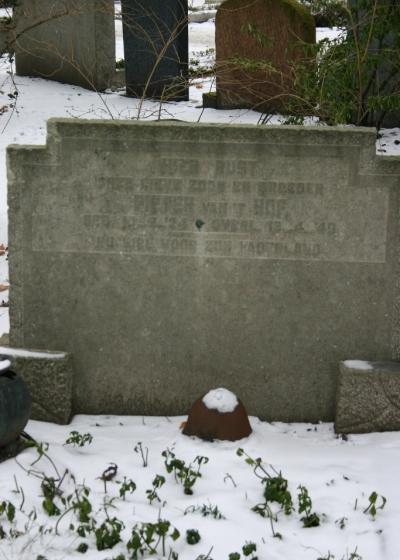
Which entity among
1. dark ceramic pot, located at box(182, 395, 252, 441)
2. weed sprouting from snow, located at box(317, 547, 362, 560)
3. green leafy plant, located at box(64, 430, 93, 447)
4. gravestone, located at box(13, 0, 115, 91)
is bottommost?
weed sprouting from snow, located at box(317, 547, 362, 560)

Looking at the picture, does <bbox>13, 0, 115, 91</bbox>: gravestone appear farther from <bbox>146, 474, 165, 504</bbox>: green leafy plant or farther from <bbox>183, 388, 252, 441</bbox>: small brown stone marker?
<bbox>146, 474, 165, 504</bbox>: green leafy plant

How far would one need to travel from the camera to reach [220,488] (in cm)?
439

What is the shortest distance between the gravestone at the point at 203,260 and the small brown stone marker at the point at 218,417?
0.39 meters

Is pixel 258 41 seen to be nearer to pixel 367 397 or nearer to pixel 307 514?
pixel 367 397

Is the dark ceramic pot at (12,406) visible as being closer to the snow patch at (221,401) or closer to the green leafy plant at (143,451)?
the green leafy plant at (143,451)

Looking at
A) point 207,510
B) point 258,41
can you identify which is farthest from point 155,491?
point 258,41

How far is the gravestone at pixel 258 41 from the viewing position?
1059 cm

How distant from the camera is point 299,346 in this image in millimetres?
5199

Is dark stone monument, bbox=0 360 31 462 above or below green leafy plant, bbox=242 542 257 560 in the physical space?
above

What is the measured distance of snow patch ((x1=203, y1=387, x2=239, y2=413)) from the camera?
4848 mm

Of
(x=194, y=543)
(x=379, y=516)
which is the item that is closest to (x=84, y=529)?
(x=194, y=543)

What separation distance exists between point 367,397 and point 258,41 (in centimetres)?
651

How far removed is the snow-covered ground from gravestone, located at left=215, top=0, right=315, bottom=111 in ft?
19.9

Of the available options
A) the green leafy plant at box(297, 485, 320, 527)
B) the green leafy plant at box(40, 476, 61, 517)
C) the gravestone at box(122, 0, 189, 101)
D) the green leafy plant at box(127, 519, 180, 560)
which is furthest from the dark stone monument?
the gravestone at box(122, 0, 189, 101)
